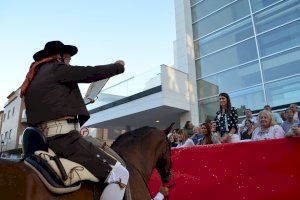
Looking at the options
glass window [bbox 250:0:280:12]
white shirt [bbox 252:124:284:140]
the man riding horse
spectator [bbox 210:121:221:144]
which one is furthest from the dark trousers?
glass window [bbox 250:0:280:12]

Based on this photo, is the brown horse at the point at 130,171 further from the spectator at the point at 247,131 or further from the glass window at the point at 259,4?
the glass window at the point at 259,4

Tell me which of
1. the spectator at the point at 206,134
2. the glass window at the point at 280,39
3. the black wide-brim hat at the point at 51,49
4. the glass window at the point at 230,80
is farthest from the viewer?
the glass window at the point at 230,80

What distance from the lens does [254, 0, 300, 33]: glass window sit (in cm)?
1372

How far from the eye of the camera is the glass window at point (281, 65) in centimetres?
1326

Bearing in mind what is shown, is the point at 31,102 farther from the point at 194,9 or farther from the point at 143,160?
the point at 194,9

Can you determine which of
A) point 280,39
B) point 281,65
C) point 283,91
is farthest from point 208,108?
point 280,39

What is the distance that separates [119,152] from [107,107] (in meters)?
16.1

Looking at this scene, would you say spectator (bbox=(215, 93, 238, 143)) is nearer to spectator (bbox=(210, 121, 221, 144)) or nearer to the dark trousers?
spectator (bbox=(210, 121, 221, 144))

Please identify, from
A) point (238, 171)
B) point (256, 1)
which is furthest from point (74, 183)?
point (256, 1)

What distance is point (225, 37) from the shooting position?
16453 mm

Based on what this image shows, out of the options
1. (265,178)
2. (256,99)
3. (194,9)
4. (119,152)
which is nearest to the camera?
(119,152)

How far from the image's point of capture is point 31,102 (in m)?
2.76

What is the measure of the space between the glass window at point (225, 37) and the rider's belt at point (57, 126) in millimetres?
14168

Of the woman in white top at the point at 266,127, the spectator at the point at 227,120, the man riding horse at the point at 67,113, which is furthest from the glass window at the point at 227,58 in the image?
the man riding horse at the point at 67,113
